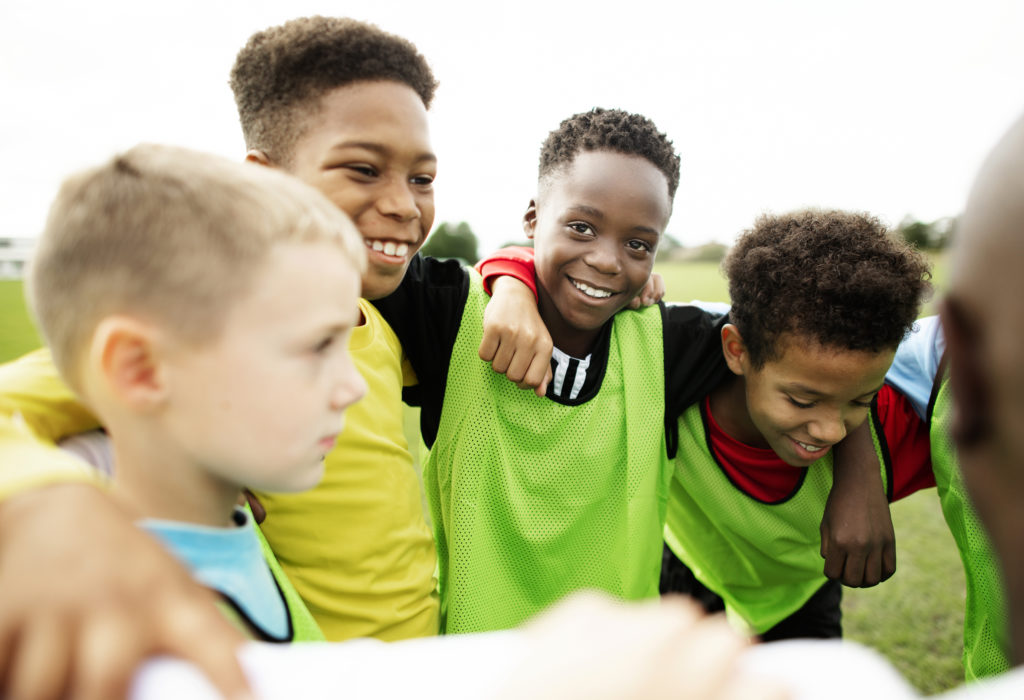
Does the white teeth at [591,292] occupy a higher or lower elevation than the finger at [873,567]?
higher

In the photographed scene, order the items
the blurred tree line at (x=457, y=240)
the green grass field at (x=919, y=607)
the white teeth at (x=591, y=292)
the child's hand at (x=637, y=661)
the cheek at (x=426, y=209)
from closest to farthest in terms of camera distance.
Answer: the child's hand at (x=637, y=661), the cheek at (x=426, y=209), the white teeth at (x=591, y=292), the green grass field at (x=919, y=607), the blurred tree line at (x=457, y=240)

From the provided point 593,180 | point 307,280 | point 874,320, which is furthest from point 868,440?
point 307,280

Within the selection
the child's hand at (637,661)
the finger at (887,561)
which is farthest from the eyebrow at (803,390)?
the child's hand at (637,661)

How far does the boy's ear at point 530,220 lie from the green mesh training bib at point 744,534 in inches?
30.3

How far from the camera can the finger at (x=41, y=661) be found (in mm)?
435

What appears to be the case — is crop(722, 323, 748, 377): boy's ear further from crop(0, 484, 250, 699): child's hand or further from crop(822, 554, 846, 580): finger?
crop(0, 484, 250, 699): child's hand

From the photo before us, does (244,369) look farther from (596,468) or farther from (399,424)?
(596,468)

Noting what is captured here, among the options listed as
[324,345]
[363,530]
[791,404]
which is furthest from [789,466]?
[324,345]

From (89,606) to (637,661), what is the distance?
44 centimetres

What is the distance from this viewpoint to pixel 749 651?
462 mm

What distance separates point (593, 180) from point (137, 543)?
1.45 m

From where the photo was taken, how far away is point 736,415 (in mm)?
1786

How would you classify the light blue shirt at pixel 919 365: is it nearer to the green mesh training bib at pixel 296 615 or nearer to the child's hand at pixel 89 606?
the green mesh training bib at pixel 296 615

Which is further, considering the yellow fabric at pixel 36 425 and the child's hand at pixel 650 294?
the child's hand at pixel 650 294
